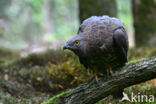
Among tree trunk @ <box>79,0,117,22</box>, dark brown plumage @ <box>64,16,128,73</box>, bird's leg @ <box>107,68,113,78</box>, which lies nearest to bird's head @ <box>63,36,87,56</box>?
dark brown plumage @ <box>64,16,128,73</box>

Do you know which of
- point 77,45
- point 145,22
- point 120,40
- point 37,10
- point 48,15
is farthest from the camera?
point 48,15

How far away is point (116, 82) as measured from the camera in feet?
14.0

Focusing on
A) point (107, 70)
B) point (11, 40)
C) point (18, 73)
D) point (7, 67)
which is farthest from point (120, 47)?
point (11, 40)

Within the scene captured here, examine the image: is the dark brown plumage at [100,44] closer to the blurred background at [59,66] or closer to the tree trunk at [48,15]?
the blurred background at [59,66]

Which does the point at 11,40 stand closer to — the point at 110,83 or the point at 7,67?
the point at 7,67

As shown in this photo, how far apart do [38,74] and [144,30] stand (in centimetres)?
573

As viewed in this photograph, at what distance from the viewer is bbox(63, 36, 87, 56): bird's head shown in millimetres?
3656

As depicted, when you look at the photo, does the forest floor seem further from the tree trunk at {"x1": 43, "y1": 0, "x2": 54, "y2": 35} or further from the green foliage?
the tree trunk at {"x1": 43, "y1": 0, "x2": 54, "y2": 35}

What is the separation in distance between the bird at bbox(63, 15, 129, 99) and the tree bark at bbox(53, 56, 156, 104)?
155mm

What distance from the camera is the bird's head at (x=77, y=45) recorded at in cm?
366

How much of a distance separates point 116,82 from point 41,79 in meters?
3.07

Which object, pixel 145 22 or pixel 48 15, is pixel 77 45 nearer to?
pixel 145 22

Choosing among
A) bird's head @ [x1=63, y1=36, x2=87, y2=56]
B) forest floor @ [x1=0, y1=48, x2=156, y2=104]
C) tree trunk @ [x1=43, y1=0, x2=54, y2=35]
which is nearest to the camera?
bird's head @ [x1=63, y1=36, x2=87, y2=56]

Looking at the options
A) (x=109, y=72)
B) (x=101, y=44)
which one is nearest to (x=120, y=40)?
(x=101, y=44)
